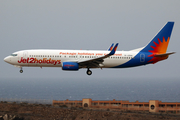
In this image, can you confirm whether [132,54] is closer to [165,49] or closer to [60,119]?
[165,49]

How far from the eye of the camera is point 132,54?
57.3m

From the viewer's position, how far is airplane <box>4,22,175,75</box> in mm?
53562

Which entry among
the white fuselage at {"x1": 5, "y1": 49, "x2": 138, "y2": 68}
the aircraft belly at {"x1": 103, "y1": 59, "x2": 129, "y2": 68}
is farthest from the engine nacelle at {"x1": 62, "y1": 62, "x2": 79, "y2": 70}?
the aircraft belly at {"x1": 103, "y1": 59, "x2": 129, "y2": 68}

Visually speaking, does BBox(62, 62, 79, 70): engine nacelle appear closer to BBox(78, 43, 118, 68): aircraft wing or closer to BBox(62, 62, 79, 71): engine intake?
BBox(62, 62, 79, 71): engine intake

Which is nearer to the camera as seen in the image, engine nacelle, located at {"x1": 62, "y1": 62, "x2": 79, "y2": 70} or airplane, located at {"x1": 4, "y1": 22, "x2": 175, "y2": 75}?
engine nacelle, located at {"x1": 62, "y1": 62, "x2": 79, "y2": 70}

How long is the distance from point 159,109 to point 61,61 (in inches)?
1855

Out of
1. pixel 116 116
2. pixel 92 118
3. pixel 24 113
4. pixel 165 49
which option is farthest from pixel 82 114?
pixel 165 49

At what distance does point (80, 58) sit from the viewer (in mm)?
54688

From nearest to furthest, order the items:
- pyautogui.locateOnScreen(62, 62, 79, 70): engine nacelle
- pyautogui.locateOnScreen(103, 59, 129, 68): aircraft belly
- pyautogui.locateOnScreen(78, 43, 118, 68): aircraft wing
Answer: pyautogui.locateOnScreen(78, 43, 118, 68): aircraft wing → pyautogui.locateOnScreen(62, 62, 79, 70): engine nacelle → pyautogui.locateOnScreen(103, 59, 129, 68): aircraft belly

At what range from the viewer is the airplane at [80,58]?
53562 mm

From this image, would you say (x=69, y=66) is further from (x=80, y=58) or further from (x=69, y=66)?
(x=80, y=58)

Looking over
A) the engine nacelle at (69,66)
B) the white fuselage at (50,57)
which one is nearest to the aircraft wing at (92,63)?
the white fuselage at (50,57)

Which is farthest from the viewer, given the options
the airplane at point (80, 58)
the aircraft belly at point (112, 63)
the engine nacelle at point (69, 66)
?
the aircraft belly at point (112, 63)

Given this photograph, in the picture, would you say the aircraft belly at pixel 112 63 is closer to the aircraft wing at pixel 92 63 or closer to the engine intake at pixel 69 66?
the aircraft wing at pixel 92 63
